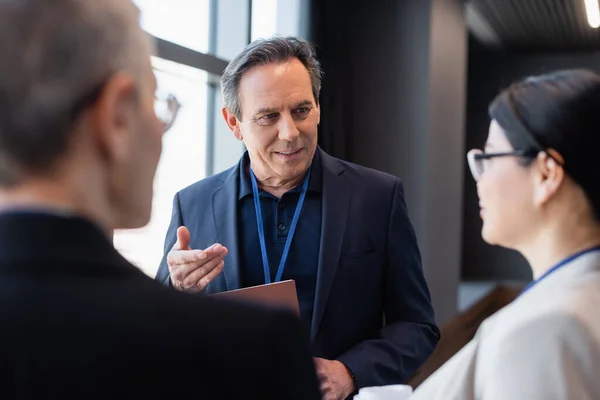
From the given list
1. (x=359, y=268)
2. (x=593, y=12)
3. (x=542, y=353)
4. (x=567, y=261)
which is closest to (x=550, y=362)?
(x=542, y=353)

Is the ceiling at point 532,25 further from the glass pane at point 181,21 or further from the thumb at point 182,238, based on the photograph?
the thumb at point 182,238

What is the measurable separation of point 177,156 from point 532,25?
7.39 m

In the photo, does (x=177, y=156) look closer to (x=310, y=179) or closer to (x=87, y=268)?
(x=310, y=179)

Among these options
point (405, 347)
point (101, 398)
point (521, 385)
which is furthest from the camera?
point (405, 347)

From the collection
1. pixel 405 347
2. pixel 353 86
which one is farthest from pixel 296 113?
pixel 353 86

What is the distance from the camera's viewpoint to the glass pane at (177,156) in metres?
3.23

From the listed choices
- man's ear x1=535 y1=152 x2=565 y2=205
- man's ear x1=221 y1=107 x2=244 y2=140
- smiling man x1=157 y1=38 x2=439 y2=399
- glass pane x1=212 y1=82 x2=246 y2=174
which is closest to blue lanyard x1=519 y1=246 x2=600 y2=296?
man's ear x1=535 y1=152 x2=565 y2=205

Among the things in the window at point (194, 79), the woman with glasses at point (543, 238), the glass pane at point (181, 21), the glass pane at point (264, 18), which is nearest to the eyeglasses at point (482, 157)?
the woman with glasses at point (543, 238)

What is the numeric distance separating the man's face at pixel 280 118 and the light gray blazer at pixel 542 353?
93 cm

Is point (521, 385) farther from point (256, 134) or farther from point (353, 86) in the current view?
point (353, 86)

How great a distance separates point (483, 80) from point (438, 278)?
19.4ft

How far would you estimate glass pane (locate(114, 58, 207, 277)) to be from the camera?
3.23 meters

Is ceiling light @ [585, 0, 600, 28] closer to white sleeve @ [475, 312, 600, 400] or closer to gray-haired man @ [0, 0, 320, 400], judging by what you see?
white sleeve @ [475, 312, 600, 400]

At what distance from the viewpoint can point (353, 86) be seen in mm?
5637
